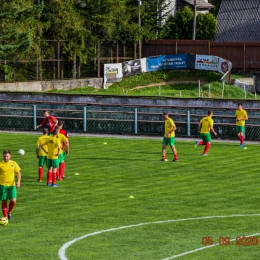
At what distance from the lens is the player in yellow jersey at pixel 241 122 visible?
3719 cm

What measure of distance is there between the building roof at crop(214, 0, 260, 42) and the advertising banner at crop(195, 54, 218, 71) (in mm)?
9993

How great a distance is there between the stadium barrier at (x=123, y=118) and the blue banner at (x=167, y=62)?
97.8ft

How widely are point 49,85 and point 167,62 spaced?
12644 millimetres

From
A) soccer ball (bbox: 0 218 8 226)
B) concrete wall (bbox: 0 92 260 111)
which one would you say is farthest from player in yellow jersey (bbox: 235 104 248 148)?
soccer ball (bbox: 0 218 8 226)

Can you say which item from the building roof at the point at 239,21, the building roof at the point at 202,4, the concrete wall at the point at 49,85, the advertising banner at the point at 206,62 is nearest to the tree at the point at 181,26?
the building roof at the point at 239,21

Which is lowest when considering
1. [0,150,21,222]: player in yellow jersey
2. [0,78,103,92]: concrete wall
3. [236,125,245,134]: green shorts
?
[0,150,21,222]: player in yellow jersey

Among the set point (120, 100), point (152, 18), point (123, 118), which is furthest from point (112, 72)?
point (123, 118)

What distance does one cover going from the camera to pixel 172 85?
2832 inches

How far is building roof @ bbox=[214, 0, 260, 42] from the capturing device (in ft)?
268

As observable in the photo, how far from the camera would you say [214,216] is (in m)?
22.2

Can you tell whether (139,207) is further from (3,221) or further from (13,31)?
(13,31)

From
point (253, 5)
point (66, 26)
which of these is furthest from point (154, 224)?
point (253, 5)

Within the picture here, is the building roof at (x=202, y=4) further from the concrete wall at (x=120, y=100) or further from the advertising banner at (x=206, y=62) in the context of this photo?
the concrete wall at (x=120, y=100)

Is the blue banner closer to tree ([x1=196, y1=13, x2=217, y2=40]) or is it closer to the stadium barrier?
tree ([x1=196, y1=13, x2=217, y2=40])
